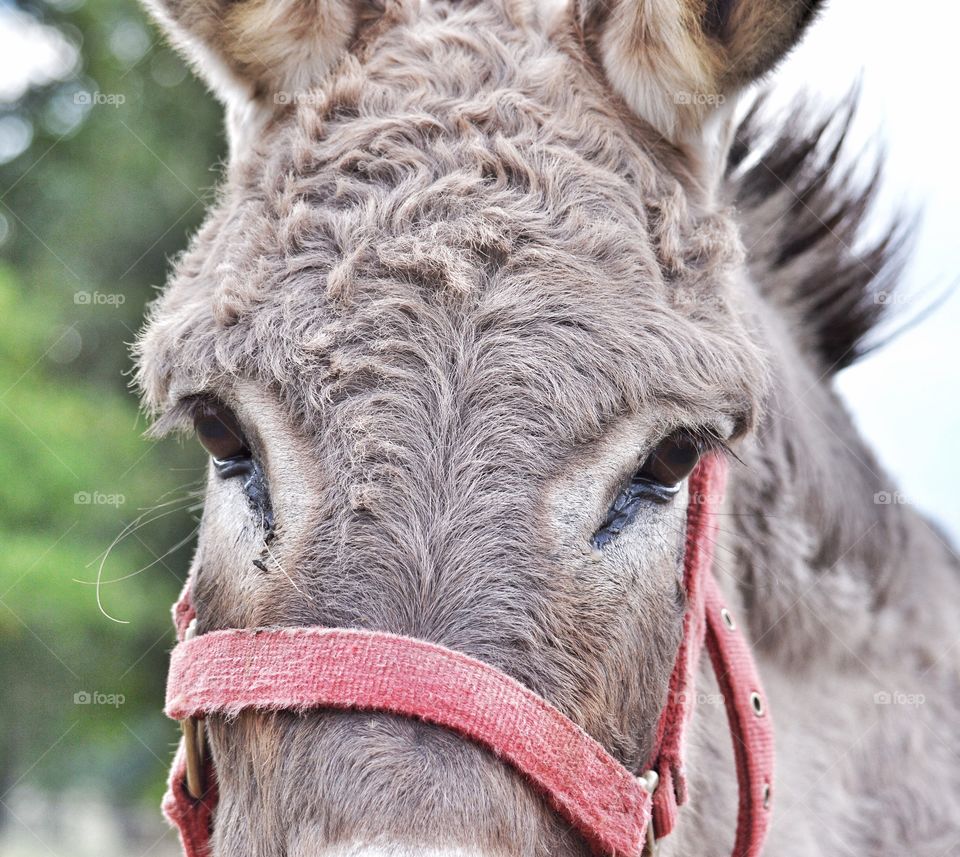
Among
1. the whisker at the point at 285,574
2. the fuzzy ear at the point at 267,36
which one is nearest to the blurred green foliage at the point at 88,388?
the fuzzy ear at the point at 267,36

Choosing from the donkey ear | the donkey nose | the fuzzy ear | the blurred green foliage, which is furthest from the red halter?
the blurred green foliage

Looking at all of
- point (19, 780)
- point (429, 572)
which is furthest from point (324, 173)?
point (19, 780)

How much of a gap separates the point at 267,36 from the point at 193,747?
1838 millimetres

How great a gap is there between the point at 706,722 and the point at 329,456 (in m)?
Result: 1.54

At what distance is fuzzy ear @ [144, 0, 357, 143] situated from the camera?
2.49 m

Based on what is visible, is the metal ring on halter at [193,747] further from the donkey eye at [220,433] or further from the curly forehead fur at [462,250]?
the curly forehead fur at [462,250]

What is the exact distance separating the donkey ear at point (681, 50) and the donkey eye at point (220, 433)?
132cm

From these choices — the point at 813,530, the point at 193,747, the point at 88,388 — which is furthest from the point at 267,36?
the point at 88,388

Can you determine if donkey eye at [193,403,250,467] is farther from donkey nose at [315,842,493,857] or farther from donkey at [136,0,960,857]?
donkey nose at [315,842,493,857]

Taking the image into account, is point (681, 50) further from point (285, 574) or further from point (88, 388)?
point (88, 388)

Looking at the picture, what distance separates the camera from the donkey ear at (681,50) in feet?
7.63

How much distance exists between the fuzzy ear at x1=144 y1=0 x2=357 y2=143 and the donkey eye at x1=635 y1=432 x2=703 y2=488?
1348 mm

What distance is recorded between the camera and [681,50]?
7.82ft

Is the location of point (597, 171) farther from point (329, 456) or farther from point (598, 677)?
point (598, 677)
